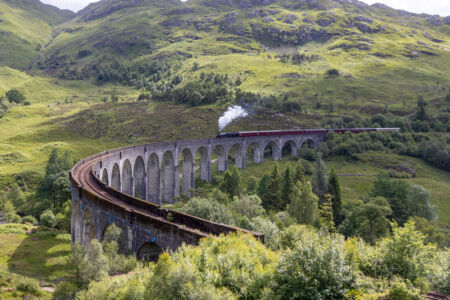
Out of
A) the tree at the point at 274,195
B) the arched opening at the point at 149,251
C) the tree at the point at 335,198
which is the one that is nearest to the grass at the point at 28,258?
the arched opening at the point at 149,251

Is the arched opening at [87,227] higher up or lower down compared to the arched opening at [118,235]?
→ lower down

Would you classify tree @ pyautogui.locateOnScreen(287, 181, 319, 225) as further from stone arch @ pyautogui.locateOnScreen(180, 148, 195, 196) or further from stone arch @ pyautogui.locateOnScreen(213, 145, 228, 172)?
stone arch @ pyautogui.locateOnScreen(213, 145, 228, 172)

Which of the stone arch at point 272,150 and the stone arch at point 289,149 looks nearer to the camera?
the stone arch at point 272,150

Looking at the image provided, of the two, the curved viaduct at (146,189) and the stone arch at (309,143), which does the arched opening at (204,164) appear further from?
the stone arch at (309,143)

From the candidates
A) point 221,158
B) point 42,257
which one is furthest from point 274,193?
point 42,257

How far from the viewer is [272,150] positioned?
120m

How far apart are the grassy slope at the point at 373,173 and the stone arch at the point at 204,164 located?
12.9m

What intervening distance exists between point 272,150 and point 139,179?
6277 cm

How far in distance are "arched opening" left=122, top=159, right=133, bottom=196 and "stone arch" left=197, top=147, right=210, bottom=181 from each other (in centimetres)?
2602

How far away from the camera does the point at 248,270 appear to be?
17469 millimetres

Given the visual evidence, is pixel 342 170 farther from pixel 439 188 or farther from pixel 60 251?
pixel 60 251

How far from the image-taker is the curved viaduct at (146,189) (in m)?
28.8

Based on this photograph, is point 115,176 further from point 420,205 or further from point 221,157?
point 420,205

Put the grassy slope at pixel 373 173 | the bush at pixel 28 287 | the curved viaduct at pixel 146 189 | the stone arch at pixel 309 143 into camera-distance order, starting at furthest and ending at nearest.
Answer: the stone arch at pixel 309 143 → the grassy slope at pixel 373 173 → the bush at pixel 28 287 → the curved viaduct at pixel 146 189
